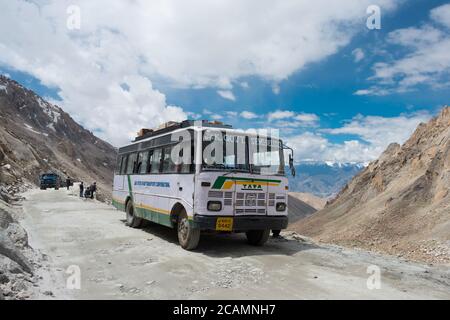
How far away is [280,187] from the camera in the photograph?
36.2 feet

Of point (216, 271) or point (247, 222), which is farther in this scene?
point (247, 222)

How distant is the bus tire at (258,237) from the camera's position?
11403 mm

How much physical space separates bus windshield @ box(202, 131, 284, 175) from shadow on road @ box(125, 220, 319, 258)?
2246 mm

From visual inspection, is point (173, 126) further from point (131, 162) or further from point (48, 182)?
point (48, 182)

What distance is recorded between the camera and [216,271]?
27.6 ft

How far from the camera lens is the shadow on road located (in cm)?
1034

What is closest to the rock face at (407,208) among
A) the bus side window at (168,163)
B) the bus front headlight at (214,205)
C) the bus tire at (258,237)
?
the bus tire at (258,237)

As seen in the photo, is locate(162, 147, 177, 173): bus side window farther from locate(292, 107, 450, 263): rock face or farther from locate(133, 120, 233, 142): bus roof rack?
locate(292, 107, 450, 263): rock face

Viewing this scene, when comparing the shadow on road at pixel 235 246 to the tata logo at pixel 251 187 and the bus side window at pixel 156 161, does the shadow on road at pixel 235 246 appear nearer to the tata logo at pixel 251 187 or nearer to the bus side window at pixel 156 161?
the tata logo at pixel 251 187

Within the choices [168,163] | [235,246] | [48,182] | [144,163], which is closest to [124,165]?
[144,163]

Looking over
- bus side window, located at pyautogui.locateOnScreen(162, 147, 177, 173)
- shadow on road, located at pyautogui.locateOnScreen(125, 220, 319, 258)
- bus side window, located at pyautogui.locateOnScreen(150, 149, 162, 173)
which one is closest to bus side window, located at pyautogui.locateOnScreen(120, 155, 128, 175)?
bus side window, located at pyautogui.locateOnScreen(150, 149, 162, 173)

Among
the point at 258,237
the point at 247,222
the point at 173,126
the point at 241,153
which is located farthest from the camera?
the point at 173,126

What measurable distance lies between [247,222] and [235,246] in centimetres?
137
